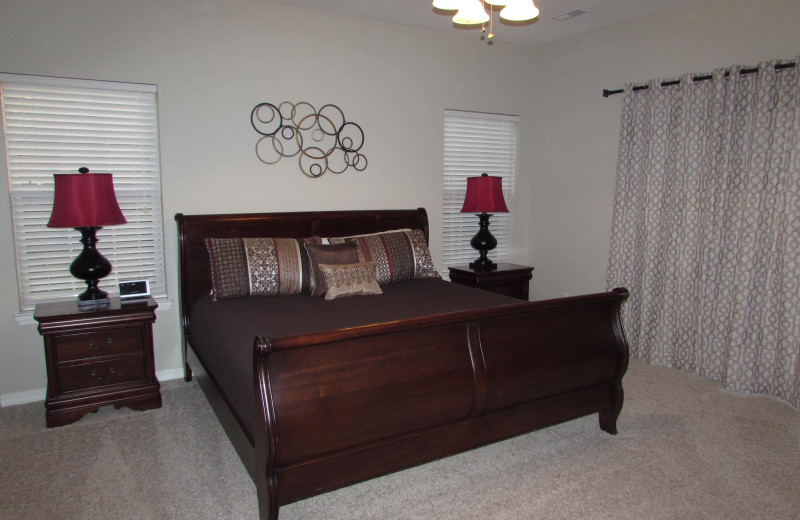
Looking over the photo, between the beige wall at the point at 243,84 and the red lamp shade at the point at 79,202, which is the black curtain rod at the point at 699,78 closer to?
the beige wall at the point at 243,84

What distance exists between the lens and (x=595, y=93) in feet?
13.8

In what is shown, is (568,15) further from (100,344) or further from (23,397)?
(23,397)

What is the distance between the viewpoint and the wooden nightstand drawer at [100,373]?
9.36 feet

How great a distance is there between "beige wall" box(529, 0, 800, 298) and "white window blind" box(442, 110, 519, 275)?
0.25 metres

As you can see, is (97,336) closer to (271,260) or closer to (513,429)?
(271,260)

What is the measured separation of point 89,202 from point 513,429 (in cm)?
252

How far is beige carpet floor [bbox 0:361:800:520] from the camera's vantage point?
2.14 metres

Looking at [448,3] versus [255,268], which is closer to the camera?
[448,3]

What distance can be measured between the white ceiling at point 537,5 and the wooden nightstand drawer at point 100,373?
2.54 m

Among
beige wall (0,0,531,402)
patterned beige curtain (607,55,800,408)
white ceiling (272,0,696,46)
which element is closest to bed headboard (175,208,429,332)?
beige wall (0,0,531,402)

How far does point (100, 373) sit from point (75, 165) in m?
1.28

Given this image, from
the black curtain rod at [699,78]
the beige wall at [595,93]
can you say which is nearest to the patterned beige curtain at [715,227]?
the black curtain rod at [699,78]

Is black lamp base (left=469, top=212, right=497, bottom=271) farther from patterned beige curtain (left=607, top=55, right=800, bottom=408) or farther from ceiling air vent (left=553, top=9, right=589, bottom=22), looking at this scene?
ceiling air vent (left=553, top=9, right=589, bottom=22)

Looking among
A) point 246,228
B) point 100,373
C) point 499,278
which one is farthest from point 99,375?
point 499,278
